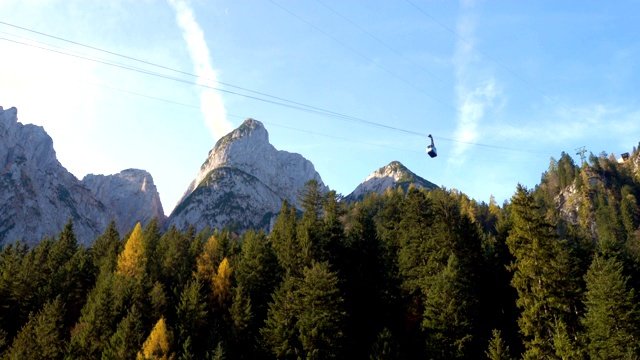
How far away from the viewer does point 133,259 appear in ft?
219

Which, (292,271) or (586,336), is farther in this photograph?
(292,271)

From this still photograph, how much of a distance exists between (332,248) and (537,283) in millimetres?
26055

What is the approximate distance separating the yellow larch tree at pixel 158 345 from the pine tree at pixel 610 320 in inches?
1553

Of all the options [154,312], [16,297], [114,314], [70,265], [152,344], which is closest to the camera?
[152,344]

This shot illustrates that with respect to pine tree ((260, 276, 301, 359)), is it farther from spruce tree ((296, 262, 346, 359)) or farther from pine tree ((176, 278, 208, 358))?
pine tree ((176, 278, 208, 358))

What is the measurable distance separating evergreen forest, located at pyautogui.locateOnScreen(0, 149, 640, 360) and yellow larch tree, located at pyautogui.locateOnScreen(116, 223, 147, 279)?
0.21 m

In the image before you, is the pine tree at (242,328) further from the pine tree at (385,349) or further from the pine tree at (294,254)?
the pine tree at (385,349)

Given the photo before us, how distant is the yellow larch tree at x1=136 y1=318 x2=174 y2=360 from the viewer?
134 feet

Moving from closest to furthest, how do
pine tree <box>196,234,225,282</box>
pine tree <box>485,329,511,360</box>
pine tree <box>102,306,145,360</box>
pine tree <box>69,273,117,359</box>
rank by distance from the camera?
pine tree <box>485,329,511,360</box>, pine tree <box>102,306,145,360</box>, pine tree <box>69,273,117,359</box>, pine tree <box>196,234,225,282</box>

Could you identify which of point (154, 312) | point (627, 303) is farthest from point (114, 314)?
point (627, 303)

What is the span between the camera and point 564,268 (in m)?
39.4

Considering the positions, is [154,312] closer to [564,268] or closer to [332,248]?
[332,248]

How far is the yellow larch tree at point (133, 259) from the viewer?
212ft

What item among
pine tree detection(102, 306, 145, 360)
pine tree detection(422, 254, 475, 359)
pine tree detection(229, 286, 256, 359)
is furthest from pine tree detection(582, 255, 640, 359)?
pine tree detection(102, 306, 145, 360)
